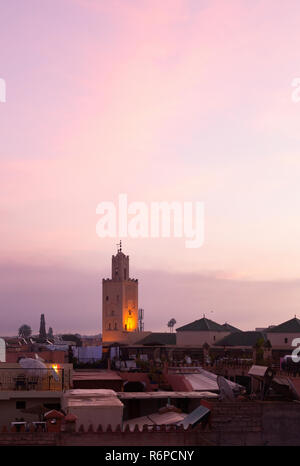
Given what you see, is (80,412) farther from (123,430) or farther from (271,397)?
(271,397)

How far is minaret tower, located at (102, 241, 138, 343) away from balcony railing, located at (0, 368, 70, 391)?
231ft

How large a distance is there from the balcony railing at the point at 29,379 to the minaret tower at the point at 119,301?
7032 centimetres

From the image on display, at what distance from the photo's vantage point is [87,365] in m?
47.5

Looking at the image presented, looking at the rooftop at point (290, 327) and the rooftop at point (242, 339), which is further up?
the rooftop at point (290, 327)

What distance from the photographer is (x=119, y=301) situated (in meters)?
102

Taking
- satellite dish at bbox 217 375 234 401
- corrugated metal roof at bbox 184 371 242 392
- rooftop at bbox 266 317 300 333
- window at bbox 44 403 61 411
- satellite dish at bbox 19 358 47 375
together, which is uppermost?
rooftop at bbox 266 317 300 333

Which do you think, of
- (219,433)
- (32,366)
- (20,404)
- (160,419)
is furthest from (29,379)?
(219,433)

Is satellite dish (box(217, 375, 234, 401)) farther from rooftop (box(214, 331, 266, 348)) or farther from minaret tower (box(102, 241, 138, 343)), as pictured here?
minaret tower (box(102, 241, 138, 343))

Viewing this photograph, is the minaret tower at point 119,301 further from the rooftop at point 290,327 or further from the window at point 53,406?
the window at point 53,406

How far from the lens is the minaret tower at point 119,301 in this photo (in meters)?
101

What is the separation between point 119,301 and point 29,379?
72.5 meters

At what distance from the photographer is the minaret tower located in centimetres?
10088

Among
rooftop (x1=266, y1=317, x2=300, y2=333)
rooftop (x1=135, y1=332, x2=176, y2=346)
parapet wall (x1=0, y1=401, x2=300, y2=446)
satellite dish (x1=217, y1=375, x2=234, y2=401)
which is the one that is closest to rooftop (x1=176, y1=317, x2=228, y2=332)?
rooftop (x1=135, y1=332, x2=176, y2=346)

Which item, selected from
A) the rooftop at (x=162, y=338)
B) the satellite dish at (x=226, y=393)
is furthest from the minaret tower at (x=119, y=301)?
the satellite dish at (x=226, y=393)
